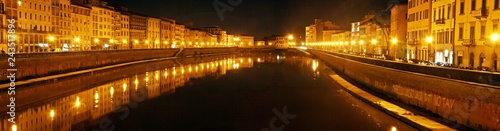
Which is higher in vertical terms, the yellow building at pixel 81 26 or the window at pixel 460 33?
the yellow building at pixel 81 26

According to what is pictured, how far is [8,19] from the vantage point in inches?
2189

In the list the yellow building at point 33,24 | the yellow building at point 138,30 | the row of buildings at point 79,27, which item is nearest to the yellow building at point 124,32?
the row of buildings at point 79,27

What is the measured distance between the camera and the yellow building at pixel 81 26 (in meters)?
78.0

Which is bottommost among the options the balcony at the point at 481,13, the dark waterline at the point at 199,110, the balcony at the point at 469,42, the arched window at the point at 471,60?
the dark waterline at the point at 199,110

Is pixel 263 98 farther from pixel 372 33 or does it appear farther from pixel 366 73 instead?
pixel 372 33

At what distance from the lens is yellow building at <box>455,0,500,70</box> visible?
2734cm

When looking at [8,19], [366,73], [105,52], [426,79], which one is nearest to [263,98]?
[366,73]

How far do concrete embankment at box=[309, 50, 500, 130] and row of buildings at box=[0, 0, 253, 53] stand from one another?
144 ft

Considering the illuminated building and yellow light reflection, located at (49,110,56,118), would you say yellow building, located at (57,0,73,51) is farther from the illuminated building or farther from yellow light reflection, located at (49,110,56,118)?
yellow light reflection, located at (49,110,56,118)

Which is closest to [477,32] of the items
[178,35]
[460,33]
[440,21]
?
[460,33]

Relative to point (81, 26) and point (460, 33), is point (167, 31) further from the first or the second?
point (460, 33)

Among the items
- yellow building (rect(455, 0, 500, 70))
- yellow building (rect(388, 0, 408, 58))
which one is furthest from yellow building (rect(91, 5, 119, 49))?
yellow building (rect(455, 0, 500, 70))

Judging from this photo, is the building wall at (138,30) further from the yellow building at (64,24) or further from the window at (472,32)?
the window at (472,32)

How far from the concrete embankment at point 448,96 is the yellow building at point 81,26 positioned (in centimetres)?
6086
